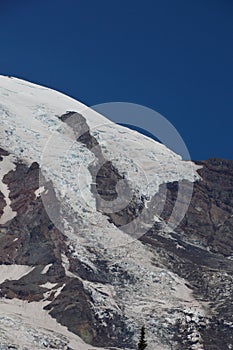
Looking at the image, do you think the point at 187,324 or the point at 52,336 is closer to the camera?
the point at 52,336

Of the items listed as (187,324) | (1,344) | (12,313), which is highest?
(187,324)

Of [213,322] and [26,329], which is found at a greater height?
[213,322]

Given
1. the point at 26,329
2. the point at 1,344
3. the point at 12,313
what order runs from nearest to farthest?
the point at 1,344, the point at 26,329, the point at 12,313

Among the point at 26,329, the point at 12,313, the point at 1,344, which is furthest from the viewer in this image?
the point at 12,313

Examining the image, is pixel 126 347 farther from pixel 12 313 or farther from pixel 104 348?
pixel 12 313

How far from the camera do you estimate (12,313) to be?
19338cm

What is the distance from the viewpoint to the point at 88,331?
192 m

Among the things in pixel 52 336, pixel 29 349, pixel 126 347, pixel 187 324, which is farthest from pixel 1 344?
pixel 187 324

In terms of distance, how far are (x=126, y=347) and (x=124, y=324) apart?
750cm

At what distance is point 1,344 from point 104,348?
2584 cm

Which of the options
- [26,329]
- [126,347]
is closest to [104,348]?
[126,347]

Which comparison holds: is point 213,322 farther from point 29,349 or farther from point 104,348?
point 29,349

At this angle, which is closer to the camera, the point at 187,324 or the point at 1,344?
the point at 1,344

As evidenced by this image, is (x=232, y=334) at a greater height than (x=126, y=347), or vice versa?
(x=232, y=334)
